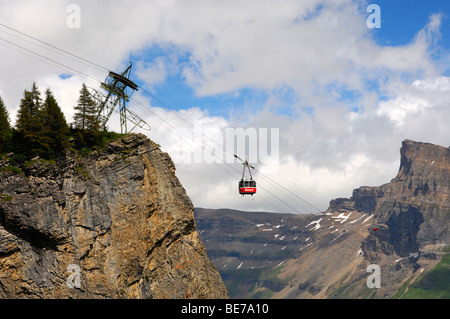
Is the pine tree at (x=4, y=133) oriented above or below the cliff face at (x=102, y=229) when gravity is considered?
above

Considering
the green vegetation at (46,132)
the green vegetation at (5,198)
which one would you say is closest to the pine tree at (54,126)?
the green vegetation at (46,132)

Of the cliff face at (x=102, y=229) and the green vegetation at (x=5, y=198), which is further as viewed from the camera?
the cliff face at (x=102, y=229)

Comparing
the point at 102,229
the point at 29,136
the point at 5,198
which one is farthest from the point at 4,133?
the point at 102,229

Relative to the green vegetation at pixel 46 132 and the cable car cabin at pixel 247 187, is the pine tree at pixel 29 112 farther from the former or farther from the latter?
the cable car cabin at pixel 247 187

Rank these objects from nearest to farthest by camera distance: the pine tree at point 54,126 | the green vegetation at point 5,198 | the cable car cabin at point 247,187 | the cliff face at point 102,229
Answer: the green vegetation at point 5,198, the cliff face at point 102,229, the pine tree at point 54,126, the cable car cabin at point 247,187

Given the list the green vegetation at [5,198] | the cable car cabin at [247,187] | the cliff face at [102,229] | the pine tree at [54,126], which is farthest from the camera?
the cable car cabin at [247,187]

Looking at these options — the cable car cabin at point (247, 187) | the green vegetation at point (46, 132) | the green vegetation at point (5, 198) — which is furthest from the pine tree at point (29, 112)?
the cable car cabin at point (247, 187)

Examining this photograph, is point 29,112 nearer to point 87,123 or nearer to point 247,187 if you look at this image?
point 87,123

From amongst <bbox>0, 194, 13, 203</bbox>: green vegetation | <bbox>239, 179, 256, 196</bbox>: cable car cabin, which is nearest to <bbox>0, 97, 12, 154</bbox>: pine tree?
<bbox>0, 194, 13, 203</bbox>: green vegetation
